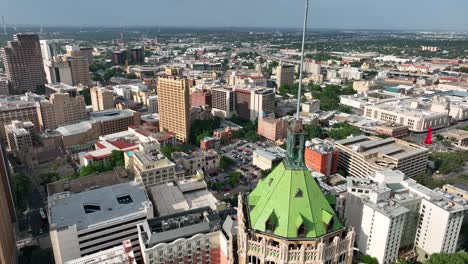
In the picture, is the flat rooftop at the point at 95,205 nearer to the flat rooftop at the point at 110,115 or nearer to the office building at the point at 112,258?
the office building at the point at 112,258

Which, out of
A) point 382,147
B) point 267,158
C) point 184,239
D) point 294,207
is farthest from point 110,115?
point 294,207

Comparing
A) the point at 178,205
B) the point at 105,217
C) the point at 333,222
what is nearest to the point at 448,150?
the point at 178,205

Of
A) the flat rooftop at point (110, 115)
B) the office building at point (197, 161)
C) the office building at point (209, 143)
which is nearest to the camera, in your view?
the office building at point (197, 161)

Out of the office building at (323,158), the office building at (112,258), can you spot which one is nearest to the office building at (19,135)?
the office building at (112,258)

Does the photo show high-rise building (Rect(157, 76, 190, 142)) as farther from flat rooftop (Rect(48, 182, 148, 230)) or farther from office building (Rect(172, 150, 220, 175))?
flat rooftop (Rect(48, 182, 148, 230))

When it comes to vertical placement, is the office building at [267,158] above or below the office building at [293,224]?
below

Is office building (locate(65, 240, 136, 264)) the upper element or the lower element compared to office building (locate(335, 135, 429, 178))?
upper

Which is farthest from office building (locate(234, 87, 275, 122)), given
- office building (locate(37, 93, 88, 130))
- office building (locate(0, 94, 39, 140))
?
office building (locate(0, 94, 39, 140))
